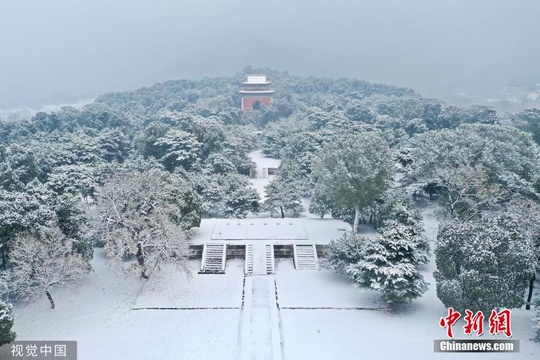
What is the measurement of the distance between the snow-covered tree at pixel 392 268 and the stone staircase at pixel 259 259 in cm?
456

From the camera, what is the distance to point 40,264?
661 inches

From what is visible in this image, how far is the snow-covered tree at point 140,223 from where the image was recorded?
59.7ft

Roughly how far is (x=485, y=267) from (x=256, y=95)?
2319 inches

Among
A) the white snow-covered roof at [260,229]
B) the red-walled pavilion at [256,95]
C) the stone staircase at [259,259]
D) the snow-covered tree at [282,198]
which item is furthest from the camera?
the red-walled pavilion at [256,95]

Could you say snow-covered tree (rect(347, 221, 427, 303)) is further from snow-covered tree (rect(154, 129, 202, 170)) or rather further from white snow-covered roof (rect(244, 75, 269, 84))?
white snow-covered roof (rect(244, 75, 269, 84))

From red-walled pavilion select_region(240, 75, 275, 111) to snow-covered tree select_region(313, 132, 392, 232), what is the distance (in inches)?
1891

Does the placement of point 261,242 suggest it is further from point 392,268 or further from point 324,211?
point 392,268

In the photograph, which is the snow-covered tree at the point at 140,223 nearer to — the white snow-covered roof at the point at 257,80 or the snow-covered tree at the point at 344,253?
the snow-covered tree at the point at 344,253

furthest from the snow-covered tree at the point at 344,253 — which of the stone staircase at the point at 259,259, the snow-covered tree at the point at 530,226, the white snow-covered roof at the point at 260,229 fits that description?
the snow-covered tree at the point at 530,226

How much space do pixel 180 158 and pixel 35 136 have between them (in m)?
22.9

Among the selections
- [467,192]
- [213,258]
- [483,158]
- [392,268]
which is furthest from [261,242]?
[483,158]

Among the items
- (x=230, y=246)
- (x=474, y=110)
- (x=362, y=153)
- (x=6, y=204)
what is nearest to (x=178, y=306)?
(x=230, y=246)

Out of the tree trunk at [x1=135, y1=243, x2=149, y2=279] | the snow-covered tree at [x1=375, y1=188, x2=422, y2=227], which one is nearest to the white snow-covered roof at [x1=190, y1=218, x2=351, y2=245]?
the snow-covered tree at [x1=375, y1=188, x2=422, y2=227]

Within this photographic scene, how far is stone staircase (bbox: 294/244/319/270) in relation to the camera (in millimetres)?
21609
